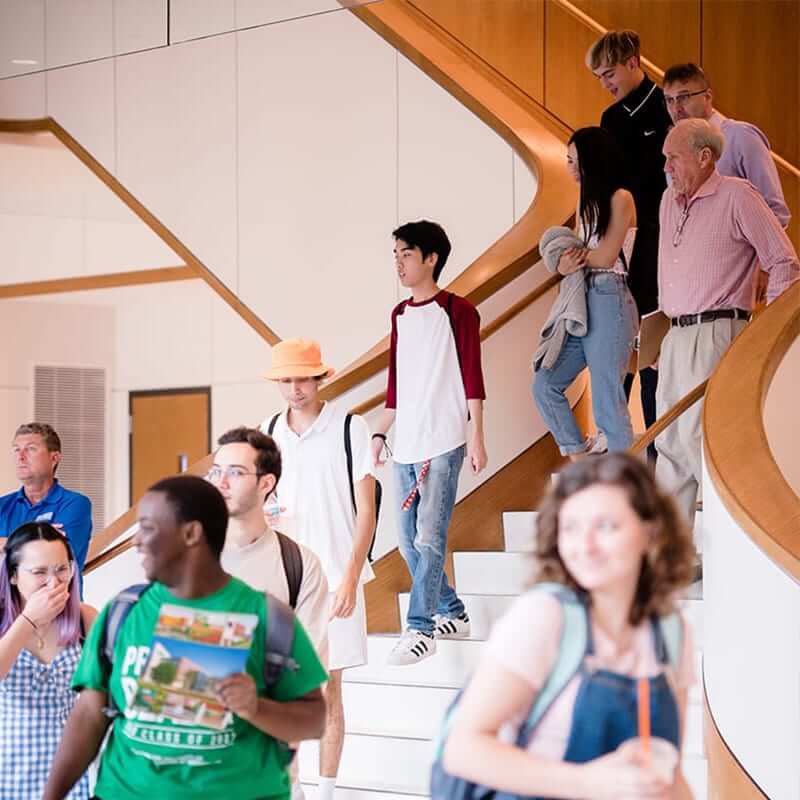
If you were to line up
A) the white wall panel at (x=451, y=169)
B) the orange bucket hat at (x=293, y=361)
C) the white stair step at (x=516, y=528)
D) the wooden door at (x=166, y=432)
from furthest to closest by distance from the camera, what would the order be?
the wooden door at (x=166, y=432) → the white wall panel at (x=451, y=169) → the white stair step at (x=516, y=528) → the orange bucket hat at (x=293, y=361)

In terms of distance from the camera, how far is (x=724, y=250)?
4754 mm

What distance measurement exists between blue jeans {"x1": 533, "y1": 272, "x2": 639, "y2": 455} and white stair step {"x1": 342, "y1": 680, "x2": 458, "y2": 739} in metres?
1.09

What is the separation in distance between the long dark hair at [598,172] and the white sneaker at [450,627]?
4.86 feet

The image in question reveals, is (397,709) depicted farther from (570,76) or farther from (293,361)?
(570,76)

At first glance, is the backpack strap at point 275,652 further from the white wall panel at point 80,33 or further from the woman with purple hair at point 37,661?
the white wall panel at point 80,33

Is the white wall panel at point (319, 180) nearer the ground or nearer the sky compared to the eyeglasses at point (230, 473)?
nearer the sky

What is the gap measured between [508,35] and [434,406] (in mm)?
3423

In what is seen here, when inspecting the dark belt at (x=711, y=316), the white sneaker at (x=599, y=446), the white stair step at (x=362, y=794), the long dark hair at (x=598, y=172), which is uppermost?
the long dark hair at (x=598, y=172)

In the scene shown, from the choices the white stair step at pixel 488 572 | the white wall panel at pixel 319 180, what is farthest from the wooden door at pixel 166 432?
the white stair step at pixel 488 572

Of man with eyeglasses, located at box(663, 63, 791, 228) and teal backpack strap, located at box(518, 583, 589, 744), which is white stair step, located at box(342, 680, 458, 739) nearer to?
man with eyeglasses, located at box(663, 63, 791, 228)

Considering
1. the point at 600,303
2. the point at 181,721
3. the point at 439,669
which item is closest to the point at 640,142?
the point at 600,303

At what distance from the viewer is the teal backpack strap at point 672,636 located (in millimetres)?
1955

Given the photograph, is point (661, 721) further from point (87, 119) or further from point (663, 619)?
point (87, 119)

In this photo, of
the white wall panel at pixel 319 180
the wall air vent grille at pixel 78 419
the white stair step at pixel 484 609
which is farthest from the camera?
the wall air vent grille at pixel 78 419
